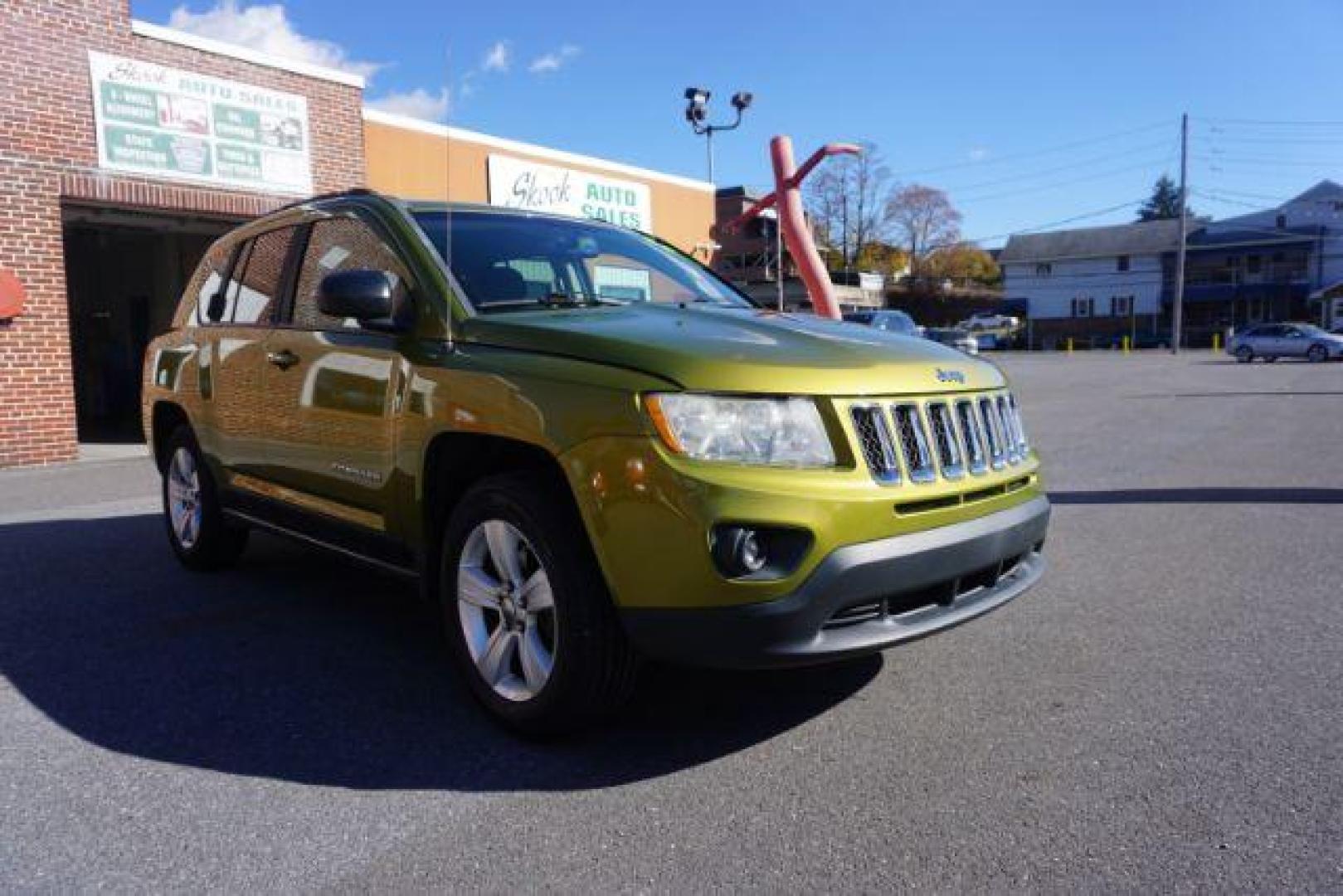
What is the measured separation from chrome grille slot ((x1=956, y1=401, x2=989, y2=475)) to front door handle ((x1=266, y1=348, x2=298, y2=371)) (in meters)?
2.68

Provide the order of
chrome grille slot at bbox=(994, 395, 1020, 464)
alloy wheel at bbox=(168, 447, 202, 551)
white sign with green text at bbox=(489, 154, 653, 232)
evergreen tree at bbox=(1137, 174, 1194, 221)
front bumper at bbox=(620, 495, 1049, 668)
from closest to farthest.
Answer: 1. front bumper at bbox=(620, 495, 1049, 668)
2. chrome grille slot at bbox=(994, 395, 1020, 464)
3. alloy wheel at bbox=(168, 447, 202, 551)
4. white sign with green text at bbox=(489, 154, 653, 232)
5. evergreen tree at bbox=(1137, 174, 1194, 221)

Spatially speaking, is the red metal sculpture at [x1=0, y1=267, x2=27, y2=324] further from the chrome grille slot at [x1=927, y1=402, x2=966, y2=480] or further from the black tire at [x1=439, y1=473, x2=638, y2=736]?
the chrome grille slot at [x1=927, y1=402, x2=966, y2=480]

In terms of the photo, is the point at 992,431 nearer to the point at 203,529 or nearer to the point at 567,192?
the point at 203,529

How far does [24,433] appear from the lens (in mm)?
11531

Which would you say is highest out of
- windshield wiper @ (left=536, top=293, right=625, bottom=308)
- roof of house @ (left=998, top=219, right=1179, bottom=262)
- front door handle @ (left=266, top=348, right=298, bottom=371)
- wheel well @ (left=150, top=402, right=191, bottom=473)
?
roof of house @ (left=998, top=219, right=1179, bottom=262)

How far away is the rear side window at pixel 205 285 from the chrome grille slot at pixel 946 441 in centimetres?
387

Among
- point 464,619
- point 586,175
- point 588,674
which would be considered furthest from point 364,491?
point 586,175

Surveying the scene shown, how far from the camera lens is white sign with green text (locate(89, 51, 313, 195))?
1184 centimetres

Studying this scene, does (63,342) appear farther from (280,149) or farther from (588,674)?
(588,674)

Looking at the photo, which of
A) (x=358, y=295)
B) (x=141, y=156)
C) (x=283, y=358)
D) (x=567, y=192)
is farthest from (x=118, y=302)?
(x=358, y=295)

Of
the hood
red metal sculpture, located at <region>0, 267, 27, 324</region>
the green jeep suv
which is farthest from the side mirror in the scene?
red metal sculpture, located at <region>0, 267, 27, 324</region>

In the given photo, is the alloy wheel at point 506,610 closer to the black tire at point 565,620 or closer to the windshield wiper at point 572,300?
the black tire at point 565,620

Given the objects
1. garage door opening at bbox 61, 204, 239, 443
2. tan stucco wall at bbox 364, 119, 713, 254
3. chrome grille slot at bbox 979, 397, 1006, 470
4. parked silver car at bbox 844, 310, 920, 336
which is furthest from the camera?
parked silver car at bbox 844, 310, 920, 336

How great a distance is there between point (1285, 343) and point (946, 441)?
42093 mm
